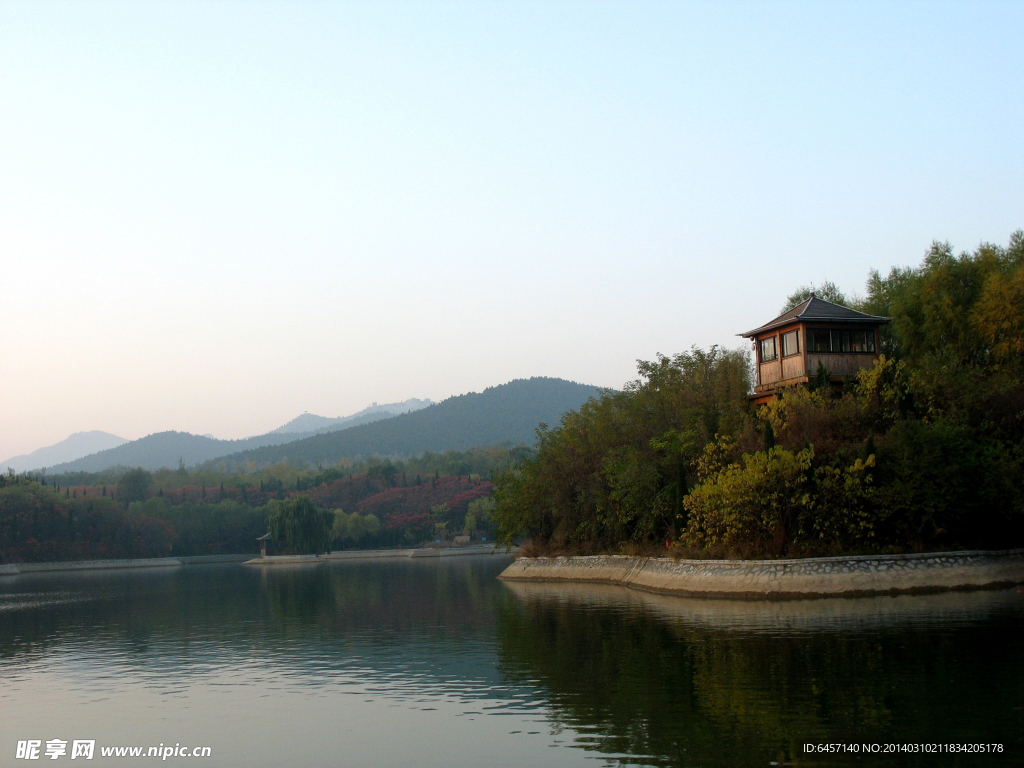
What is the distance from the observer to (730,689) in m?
19.0

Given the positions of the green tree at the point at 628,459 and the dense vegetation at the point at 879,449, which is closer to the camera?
the dense vegetation at the point at 879,449

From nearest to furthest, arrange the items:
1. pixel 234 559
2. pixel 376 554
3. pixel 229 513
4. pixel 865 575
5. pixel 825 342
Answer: pixel 865 575, pixel 825 342, pixel 376 554, pixel 234 559, pixel 229 513

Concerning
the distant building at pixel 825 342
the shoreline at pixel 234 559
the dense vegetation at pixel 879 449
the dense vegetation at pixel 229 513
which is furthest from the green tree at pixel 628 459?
the dense vegetation at pixel 229 513

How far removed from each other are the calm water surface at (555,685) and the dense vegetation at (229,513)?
312ft

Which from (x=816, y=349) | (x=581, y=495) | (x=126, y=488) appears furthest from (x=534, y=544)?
(x=126, y=488)

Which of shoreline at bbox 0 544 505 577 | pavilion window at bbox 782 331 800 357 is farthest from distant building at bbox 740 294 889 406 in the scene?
shoreline at bbox 0 544 505 577

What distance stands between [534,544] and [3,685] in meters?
43.2

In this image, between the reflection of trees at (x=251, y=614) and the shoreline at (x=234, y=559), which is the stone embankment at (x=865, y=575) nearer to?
the reflection of trees at (x=251, y=614)

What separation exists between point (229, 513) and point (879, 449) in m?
135

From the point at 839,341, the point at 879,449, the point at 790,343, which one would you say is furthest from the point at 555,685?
the point at 839,341

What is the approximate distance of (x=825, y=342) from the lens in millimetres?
43688

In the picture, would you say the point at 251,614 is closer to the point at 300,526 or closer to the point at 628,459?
the point at 628,459

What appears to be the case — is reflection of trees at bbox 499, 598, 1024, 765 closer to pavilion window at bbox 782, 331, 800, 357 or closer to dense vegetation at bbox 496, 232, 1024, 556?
dense vegetation at bbox 496, 232, 1024, 556

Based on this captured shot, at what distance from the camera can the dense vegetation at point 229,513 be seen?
126 meters
